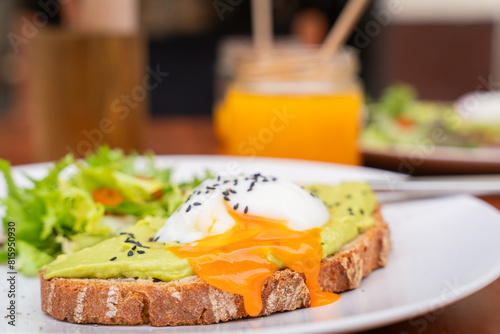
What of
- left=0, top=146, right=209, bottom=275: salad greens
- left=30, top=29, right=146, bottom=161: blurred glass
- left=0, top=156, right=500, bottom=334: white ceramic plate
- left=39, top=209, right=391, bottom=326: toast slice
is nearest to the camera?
left=0, top=156, right=500, bottom=334: white ceramic plate

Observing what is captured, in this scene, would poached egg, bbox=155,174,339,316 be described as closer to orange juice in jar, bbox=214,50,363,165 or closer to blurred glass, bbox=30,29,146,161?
orange juice in jar, bbox=214,50,363,165

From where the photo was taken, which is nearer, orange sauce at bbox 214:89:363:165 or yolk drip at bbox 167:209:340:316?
yolk drip at bbox 167:209:340:316

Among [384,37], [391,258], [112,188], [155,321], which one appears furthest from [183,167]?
[384,37]

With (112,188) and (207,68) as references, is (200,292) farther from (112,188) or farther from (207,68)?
(207,68)

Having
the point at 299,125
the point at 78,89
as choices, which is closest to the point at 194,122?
the point at 78,89

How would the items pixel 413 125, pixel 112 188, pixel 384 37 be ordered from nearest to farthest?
pixel 112 188, pixel 413 125, pixel 384 37

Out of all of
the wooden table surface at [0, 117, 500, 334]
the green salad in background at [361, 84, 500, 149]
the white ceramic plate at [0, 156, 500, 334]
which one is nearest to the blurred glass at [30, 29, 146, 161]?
the wooden table surface at [0, 117, 500, 334]
